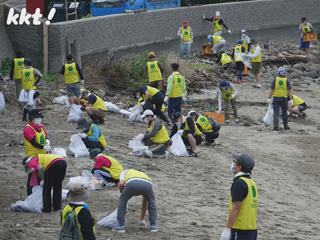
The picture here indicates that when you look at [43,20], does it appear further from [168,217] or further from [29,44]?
[168,217]

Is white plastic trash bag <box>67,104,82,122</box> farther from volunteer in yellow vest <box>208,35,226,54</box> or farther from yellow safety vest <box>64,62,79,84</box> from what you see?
volunteer in yellow vest <box>208,35,226,54</box>

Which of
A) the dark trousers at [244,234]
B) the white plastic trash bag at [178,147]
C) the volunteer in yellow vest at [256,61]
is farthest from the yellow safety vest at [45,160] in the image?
the volunteer in yellow vest at [256,61]

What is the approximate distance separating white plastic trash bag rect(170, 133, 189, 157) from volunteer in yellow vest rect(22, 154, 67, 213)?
5.39 m

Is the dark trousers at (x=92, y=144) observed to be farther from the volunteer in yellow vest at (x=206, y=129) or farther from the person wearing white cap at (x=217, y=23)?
the person wearing white cap at (x=217, y=23)

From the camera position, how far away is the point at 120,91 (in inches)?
953

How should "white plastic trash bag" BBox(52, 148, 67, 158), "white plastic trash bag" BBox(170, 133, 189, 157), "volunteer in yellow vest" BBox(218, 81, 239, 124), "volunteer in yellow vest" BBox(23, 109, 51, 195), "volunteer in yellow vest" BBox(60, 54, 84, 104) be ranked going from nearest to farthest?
"volunteer in yellow vest" BBox(23, 109, 51, 195), "white plastic trash bag" BBox(52, 148, 67, 158), "white plastic trash bag" BBox(170, 133, 189, 157), "volunteer in yellow vest" BBox(60, 54, 84, 104), "volunteer in yellow vest" BBox(218, 81, 239, 124)

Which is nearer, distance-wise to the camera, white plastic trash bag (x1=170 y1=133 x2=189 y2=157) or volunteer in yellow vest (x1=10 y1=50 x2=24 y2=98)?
white plastic trash bag (x1=170 y1=133 x2=189 y2=157)

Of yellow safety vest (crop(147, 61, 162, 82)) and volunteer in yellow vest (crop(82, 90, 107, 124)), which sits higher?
yellow safety vest (crop(147, 61, 162, 82))

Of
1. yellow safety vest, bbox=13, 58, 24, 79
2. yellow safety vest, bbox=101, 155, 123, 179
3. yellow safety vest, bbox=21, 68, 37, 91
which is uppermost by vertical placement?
yellow safety vest, bbox=13, 58, 24, 79

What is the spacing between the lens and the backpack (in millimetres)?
8352

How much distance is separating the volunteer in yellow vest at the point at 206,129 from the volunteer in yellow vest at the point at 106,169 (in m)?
4.68

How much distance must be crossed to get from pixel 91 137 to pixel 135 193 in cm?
475

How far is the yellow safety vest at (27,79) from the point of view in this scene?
18.5m

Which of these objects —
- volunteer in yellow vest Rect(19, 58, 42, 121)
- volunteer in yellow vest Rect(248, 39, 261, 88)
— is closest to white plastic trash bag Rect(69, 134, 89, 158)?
volunteer in yellow vest Rect(19, 58, 42, 121)
